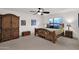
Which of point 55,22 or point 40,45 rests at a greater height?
point 55,22

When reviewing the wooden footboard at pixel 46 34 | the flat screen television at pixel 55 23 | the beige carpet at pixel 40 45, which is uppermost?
the flat screen television at pixel 55 23

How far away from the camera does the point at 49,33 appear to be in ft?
7.62

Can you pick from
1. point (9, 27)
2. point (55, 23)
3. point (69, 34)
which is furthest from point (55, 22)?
point (9, 27)

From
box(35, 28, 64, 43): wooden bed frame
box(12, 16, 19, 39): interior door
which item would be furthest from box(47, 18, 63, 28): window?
box(12, 16, 19, 39): interior door

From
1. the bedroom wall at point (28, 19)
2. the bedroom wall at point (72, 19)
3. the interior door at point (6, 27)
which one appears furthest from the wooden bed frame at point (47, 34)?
the interior door at point (6, 27)

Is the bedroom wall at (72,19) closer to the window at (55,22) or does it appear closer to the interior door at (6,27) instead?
the window at (55,22)

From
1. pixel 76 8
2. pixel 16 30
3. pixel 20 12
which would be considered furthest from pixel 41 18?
pixel 76 8

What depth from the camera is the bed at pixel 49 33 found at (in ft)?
7.54

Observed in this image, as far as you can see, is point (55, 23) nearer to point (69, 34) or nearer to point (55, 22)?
point (55, 22)

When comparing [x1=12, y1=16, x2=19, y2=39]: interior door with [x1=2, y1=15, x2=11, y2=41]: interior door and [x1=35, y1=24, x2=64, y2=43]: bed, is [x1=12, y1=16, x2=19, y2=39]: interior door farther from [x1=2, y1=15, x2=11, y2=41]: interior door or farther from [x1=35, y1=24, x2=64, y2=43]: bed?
[x1=35, y1=24, x2=64, y2=43]: bed

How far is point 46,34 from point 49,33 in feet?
0.24

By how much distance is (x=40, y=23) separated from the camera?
7.70 feet
